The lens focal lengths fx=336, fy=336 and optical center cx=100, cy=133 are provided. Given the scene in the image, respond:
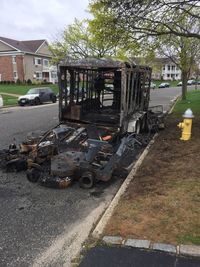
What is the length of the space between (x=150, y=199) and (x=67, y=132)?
3.85 meters

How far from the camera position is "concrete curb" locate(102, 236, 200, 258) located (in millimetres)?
4125

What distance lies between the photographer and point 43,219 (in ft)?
17.6

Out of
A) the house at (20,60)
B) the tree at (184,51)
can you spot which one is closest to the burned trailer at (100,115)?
the tree at (184,51)

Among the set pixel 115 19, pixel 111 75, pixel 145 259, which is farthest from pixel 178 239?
pixel 115 19

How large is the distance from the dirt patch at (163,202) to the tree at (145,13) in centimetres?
568

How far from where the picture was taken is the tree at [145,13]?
11.7 meters

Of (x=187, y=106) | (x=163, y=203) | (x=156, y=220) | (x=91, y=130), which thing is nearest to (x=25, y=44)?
(x=187, y=106)

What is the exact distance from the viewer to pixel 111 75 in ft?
40.3

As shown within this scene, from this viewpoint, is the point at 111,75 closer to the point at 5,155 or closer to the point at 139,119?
the point at 139,119

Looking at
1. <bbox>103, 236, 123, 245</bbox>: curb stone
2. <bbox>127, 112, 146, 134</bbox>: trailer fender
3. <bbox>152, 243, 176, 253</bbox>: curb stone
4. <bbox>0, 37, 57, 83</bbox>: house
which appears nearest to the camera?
<bbox>152, 243, 176, 253</bbox>: curb stone

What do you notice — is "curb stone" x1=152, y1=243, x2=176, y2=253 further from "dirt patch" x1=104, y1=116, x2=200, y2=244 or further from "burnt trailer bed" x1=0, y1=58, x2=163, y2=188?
"burnt trailer bed" x1=0, y1=58, x2=163, y2=188

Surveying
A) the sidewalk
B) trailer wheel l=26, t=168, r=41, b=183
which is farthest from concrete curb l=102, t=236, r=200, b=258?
trailer wheel l=26, t=168, r=41, b=183

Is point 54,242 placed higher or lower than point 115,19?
lower

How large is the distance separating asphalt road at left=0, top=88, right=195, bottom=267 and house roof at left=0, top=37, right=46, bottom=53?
59.0 meters
